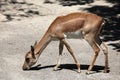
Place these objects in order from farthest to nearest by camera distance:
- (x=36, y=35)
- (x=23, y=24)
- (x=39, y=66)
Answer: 1. (x=23, y=24)
2. (x=36, y=35)
3. (x=39, y=66)

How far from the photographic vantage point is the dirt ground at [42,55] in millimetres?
11453

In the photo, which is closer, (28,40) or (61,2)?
(28,40)

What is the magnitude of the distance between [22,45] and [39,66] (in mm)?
2389

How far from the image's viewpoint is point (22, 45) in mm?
14406

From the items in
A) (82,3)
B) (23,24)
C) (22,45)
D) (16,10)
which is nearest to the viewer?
(22,45)

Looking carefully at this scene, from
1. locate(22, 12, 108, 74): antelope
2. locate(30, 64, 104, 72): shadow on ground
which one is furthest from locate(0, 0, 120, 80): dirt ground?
locate(22, 12, 108, 74): antelope

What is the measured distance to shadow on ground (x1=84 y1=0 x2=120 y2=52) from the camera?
1563cm

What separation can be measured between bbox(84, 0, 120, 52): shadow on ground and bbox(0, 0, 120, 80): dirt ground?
5cm

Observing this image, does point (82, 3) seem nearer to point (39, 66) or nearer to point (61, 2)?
point (61, 2)

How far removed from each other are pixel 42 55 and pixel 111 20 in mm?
5952

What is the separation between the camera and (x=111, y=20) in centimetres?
1809

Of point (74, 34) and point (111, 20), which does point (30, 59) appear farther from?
point (111, 20)

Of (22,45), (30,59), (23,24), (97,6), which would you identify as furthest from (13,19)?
(30,59)

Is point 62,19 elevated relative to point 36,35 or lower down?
elevated
